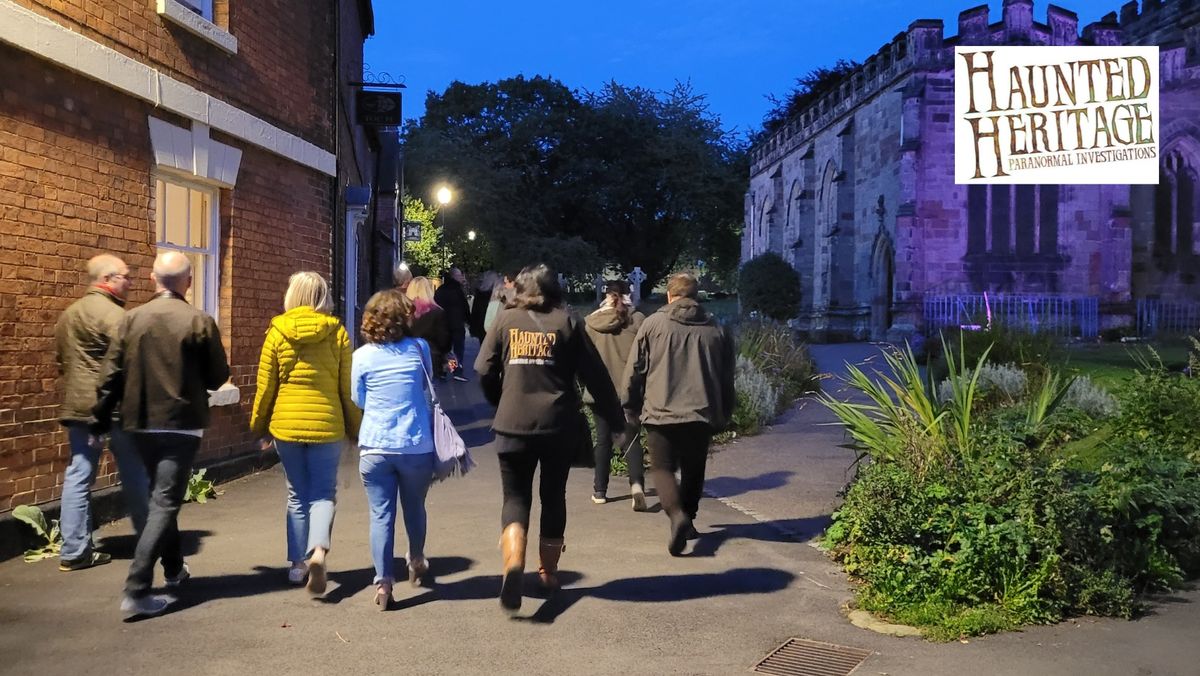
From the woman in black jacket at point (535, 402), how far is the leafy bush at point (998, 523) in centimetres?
175

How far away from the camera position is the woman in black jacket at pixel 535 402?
17.4 feet

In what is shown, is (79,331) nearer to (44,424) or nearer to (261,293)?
(44,424)

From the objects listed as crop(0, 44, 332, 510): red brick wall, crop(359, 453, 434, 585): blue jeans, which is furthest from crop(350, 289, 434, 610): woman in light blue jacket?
crop(0, 44, 332, 510): red brick wall

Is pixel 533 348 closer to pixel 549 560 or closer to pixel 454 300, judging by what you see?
pixel 549 560

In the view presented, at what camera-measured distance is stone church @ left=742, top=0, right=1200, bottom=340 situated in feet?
87.8

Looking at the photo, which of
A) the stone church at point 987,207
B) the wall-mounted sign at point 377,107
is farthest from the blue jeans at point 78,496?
the stone church at point 987,207

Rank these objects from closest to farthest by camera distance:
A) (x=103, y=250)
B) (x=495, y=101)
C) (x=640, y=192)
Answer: (x=103, y=250) → (x=640, y=192) → (x=495, y=101)

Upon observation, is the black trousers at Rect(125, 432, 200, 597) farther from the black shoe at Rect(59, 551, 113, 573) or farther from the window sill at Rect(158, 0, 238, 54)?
the window sill at Rect(158, 0, 238, 54)

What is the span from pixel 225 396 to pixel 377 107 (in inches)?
406

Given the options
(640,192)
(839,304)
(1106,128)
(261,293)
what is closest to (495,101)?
(640,192)

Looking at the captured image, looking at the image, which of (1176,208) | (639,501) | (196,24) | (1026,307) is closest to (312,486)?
(639,501)

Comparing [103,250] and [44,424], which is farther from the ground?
[103,250]

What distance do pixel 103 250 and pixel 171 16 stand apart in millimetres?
1975

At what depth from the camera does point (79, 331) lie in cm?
595
